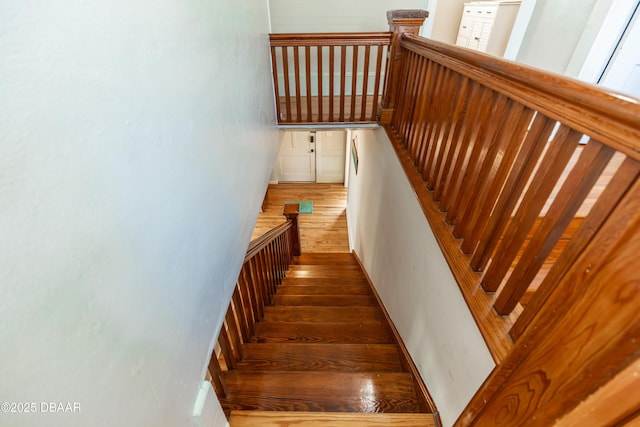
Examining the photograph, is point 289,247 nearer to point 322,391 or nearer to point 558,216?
point 322,391

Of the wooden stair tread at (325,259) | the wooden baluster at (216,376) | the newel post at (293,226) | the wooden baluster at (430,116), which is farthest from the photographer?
the wooden stair tread at (325,259)

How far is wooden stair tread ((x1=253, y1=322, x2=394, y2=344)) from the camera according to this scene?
2.17m

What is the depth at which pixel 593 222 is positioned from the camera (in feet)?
1.75

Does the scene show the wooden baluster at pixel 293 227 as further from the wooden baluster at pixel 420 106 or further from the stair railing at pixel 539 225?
the stair railing at pixel 539 225

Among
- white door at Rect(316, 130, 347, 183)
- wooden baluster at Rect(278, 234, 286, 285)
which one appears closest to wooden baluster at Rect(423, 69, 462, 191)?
wooden baluster at Rect(278, 234, 286, 285)

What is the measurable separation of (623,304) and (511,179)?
0.51 metres

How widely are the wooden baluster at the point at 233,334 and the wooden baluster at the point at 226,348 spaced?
0.04 meters

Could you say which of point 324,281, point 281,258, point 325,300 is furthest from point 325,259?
point 325,300

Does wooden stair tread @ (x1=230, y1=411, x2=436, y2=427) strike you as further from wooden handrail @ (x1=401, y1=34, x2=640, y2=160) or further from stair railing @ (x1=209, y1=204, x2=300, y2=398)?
wooden handrail @ (x1=401, y1=34, x2=640, y2=160)

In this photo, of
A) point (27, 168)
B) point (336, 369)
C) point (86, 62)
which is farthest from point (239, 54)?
point (336, 369)

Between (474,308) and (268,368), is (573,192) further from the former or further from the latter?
(268,368)

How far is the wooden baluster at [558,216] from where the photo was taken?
0.60m

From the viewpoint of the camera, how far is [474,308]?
965 mm

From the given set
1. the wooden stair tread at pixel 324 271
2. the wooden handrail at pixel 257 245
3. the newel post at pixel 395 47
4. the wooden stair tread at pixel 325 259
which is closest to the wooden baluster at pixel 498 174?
the wooden handrail at pixel 257 245
